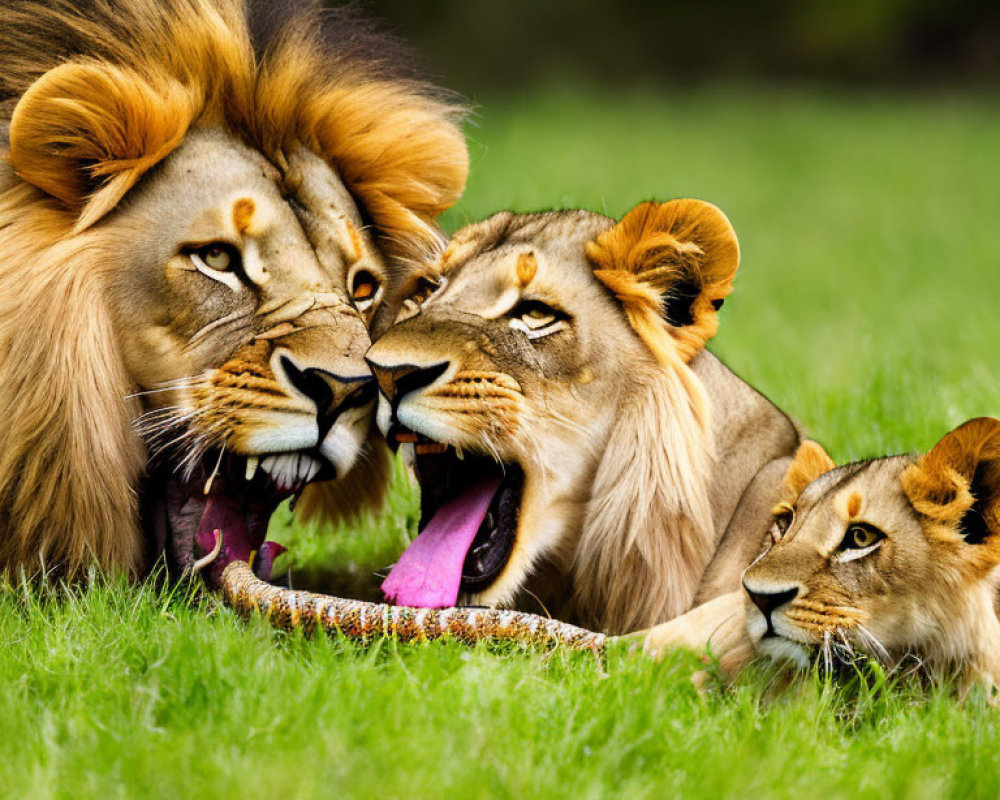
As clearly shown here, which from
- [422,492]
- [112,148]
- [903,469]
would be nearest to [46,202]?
[112,148]

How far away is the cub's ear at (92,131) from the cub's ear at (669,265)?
1067 millimetres

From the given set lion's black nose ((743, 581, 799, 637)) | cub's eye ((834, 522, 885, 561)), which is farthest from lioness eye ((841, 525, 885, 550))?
lion's black nose ((743, 581, 799, 637))

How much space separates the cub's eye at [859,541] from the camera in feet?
9.75

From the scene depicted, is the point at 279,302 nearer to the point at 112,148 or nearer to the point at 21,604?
the point at 112,148

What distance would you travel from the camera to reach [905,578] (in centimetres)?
293

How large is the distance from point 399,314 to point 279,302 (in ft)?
1.28

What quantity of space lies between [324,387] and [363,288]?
1.82 ft

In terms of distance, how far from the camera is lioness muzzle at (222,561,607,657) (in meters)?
3.06

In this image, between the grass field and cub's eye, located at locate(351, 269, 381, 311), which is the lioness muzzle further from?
cub's eye, located at locate(351, 269, 381, 311)

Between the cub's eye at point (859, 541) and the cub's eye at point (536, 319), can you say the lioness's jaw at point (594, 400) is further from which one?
the cub's eye at point (859, 541)

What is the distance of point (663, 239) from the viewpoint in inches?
131

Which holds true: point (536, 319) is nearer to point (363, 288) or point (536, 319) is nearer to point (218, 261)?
point (363, 288)

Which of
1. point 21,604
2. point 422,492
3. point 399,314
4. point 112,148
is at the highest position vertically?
point 112,148

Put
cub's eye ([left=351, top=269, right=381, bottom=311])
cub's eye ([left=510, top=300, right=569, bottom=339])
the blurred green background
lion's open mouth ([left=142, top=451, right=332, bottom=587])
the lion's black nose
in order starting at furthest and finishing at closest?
the blurred green background, cub's eye ([left=351, top=269, right=381, bottom=311]), lion's open mouth ([left=142, top=451, right=332, bottom=587]), cub's eye ([left=510, top=300, right=569, bottom=339]), the lion's black nose
